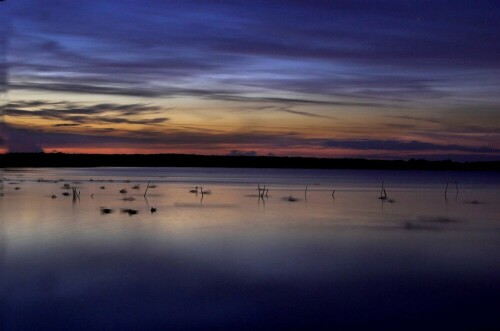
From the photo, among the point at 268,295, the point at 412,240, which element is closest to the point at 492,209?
the point at 412,240

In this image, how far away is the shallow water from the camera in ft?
33.9

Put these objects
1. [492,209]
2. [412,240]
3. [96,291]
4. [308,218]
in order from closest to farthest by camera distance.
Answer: [96,291] < [412,240] < [308,218] < [492,209]

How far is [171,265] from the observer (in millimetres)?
14977

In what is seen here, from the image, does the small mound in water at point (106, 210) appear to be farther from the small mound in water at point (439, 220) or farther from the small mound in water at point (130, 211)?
the small mound in water at point (439, 220)

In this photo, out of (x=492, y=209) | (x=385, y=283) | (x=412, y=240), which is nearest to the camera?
(x=385, y=283)

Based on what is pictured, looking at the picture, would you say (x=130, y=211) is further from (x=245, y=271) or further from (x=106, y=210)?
(x=245, y=271)

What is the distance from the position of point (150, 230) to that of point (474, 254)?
442 inches

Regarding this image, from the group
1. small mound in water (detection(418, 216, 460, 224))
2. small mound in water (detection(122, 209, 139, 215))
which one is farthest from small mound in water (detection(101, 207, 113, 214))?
small mound in water (detection(418, 216, 460, 224))

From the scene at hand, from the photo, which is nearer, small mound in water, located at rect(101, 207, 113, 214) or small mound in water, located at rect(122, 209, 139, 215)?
small mound in water, located at rect(122, 209, 139, 215)

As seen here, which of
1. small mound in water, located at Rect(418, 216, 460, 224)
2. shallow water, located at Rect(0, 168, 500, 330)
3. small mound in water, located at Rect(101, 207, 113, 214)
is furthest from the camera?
small mound in water, located at Rect(101, 207, 113, 214)

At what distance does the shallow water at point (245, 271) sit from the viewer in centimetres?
1034

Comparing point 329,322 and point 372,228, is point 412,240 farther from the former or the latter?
point 329,322

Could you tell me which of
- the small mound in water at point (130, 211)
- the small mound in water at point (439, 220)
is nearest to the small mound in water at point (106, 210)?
the small mound in water at point (130, 211)

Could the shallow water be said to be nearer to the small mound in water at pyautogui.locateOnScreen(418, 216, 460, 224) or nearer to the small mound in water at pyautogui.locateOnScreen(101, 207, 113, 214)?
the small mound in water at pyautogui.locateOnScreen(418, 216, 460, 224)
